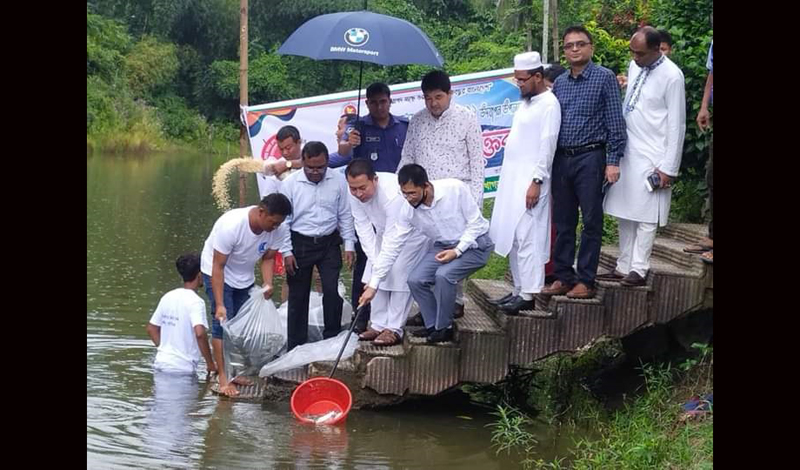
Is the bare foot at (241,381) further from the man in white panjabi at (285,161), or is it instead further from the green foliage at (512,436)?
the green foliage at (512,436)

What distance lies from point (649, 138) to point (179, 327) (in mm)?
3660

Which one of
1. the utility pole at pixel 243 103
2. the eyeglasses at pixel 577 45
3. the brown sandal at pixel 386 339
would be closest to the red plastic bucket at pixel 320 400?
the brown sandal at pixel 386 339

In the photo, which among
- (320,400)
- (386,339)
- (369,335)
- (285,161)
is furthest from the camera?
(285,161)

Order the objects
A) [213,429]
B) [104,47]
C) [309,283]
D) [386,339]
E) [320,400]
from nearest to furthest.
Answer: [213,429] → [320,400] → [386,339] → [309,283] → [104,47]

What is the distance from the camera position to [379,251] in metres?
7.61

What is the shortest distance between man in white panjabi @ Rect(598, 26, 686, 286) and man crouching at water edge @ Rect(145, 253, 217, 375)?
3.09m

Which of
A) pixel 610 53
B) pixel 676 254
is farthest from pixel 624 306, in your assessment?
pixel 610 53

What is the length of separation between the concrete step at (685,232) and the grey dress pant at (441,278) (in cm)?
190

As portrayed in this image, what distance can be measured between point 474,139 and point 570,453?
2.20 metres

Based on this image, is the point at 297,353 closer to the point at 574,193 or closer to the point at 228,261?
the point at 228,261

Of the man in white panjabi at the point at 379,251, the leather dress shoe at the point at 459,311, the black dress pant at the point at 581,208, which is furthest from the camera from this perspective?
the leather dress shoe at the point at 459,311

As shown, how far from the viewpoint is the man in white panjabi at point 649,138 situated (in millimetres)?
6789

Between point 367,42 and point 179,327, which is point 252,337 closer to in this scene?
point 179,327
